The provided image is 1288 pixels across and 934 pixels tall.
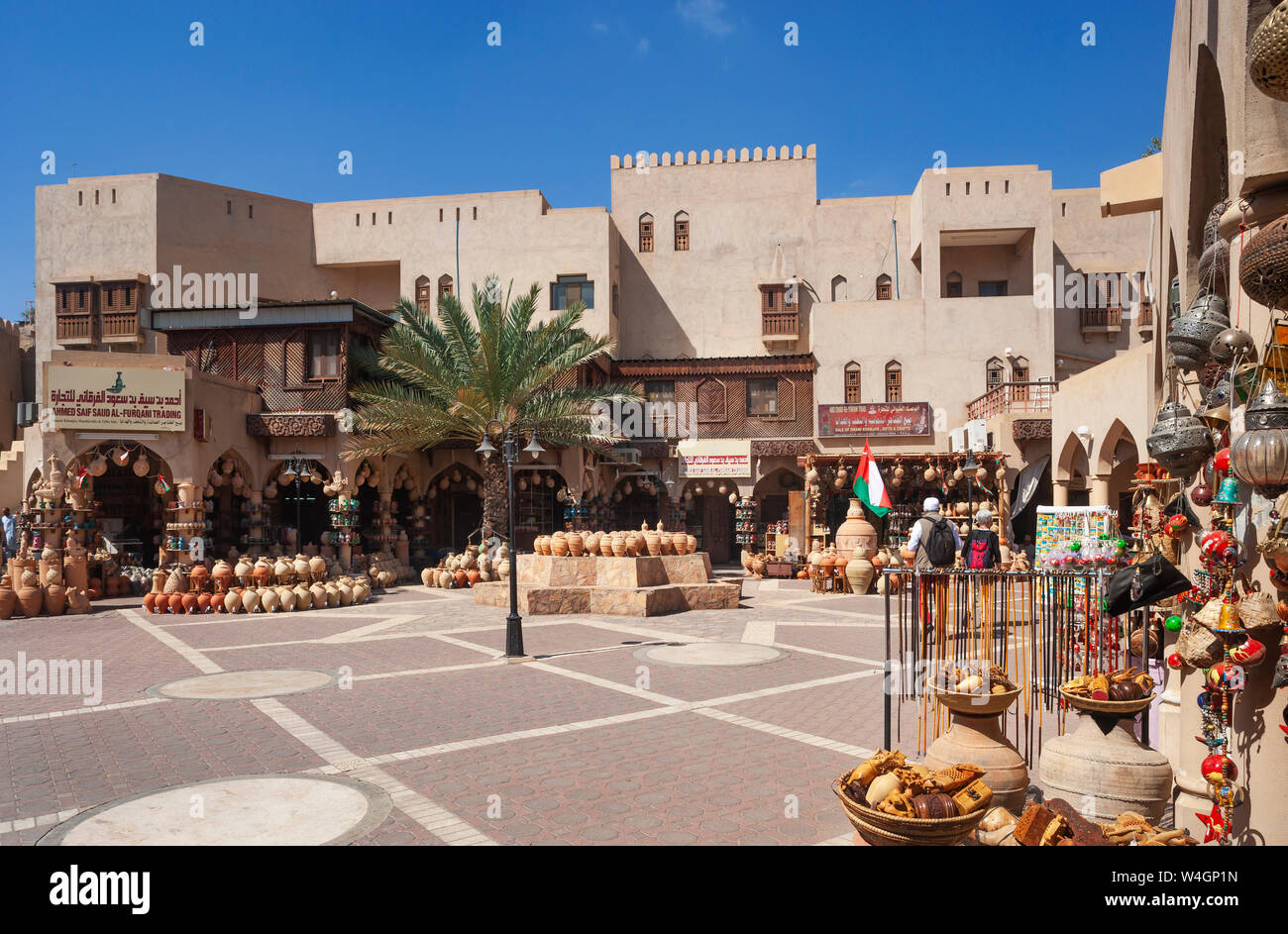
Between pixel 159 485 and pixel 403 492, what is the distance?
29.2ft

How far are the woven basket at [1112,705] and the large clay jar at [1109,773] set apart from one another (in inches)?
2.2

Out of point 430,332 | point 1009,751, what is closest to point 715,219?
point 430,332

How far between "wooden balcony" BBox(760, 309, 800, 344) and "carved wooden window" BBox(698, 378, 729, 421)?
10.7ft

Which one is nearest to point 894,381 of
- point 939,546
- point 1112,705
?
point 939,546

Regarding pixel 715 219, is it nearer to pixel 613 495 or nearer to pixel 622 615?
pixel 613 495

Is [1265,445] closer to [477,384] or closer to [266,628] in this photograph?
[266,628]

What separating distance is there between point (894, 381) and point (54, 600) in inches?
908

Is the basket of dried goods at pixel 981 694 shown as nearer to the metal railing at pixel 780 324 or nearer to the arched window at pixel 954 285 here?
the metal railing at pixel 780 324

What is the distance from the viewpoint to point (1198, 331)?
4.41 meters

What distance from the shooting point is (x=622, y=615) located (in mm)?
15883

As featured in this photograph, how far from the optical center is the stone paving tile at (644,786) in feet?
17.7

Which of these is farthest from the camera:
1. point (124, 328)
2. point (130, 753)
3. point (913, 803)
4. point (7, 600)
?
point (124, 328)

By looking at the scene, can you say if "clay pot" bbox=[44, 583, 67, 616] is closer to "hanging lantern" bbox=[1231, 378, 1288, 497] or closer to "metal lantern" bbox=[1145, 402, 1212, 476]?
"metal lantern" bbox=[1145, 402, 1212, 476]
